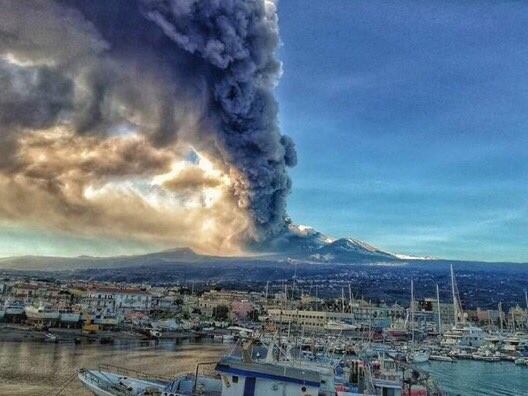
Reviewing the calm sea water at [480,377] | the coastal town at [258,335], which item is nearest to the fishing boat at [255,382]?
the coastal town at [258,335]

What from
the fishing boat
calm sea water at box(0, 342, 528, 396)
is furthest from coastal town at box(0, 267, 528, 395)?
calm sea water at box(0, 342, 528, 396)

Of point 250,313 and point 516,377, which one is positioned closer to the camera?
point 516,377

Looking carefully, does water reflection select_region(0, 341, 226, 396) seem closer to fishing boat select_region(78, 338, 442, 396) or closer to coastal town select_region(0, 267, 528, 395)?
coastal town select_region(0, 267, 528, 395)

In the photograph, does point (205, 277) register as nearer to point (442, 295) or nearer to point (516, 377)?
point (442, 295)

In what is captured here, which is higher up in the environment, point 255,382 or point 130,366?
point 255,382

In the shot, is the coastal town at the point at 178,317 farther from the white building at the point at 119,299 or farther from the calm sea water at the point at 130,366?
the calm sea water at the point at 130,366

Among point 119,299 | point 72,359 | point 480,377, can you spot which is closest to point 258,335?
point 72,359

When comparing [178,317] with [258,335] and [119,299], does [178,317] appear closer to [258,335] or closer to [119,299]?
[119,299]

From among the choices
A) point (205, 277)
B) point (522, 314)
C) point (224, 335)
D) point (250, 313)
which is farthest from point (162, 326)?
point (205, 277)

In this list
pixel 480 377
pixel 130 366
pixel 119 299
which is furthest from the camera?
pixel 119 299
